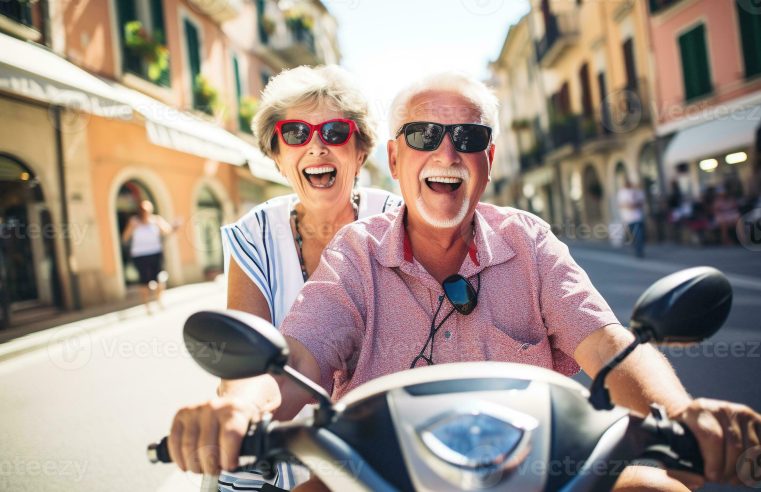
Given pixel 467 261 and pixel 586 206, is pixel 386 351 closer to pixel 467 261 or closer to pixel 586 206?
pixel 467 261

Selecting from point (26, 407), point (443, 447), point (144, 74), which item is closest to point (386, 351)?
point (443, 447)

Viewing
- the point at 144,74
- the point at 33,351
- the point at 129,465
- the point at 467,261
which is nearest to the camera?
the point at 467,261

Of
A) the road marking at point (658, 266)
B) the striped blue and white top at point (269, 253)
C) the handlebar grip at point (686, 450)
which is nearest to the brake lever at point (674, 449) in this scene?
the handlebar grip at point (686, 450)

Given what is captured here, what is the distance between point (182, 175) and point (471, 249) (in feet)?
44.9

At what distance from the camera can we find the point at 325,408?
3.01ft

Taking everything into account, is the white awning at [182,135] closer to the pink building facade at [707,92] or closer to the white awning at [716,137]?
the pink building facade at [707,92]

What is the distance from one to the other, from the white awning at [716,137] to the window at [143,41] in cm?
1416

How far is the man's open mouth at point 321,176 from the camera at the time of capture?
2.49 meters

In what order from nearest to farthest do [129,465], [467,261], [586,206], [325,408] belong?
[325,408] < [467,261] < [129,465] < [586,206]

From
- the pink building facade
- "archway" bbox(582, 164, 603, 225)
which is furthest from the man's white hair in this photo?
"archway" bbox(582, 164, 603, 225)

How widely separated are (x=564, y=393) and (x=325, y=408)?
16.3 inches

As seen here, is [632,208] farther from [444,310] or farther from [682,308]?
[682,308]

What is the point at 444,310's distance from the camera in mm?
1505

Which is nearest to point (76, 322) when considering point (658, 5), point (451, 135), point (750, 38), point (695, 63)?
point (451, 135)
